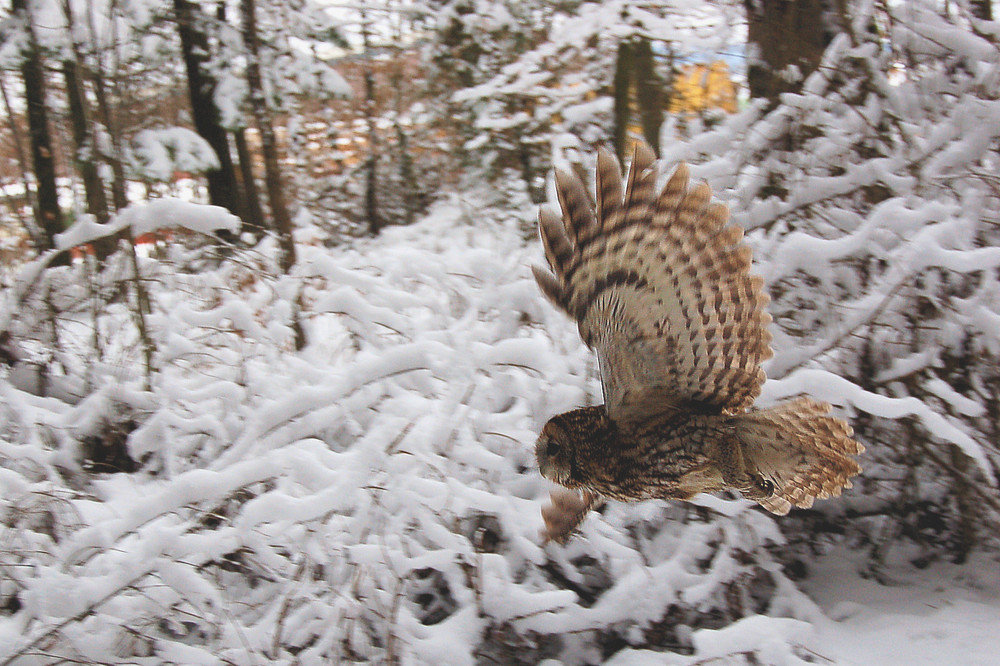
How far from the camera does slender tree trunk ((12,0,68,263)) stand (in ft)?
16.2

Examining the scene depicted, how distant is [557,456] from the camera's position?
7.80ft

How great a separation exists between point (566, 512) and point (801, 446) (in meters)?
0.79

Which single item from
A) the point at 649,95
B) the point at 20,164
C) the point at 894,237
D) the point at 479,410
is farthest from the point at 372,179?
the point at 894,237

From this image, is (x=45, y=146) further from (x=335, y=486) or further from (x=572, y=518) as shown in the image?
(x=572, y=518)

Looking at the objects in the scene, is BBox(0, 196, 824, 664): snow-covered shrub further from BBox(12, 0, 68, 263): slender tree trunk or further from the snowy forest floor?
BBox(12, 0, 68, 263): slender tree trunk

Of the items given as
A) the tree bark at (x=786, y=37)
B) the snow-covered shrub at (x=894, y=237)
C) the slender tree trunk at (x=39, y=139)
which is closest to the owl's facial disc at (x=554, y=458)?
the snow-covered shrub at (x=894, y=237)

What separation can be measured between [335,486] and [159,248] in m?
2.00

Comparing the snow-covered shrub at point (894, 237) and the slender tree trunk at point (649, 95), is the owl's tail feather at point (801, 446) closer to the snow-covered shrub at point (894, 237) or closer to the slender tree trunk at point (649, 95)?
the snow-covered shrub at point (894, 237)

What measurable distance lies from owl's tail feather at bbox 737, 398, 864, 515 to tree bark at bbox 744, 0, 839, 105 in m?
2.27

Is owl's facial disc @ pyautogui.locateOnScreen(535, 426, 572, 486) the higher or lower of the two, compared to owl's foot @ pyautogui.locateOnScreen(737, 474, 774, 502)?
higher

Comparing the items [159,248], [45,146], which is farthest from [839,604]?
[45,146]

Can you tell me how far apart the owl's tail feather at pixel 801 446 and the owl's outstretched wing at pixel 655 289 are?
119mm

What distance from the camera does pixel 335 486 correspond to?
8.91 feet

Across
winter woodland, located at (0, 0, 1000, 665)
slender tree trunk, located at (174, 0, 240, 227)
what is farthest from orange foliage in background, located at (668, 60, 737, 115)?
slender tree trunk, located at (174, 0, 240, 227)
